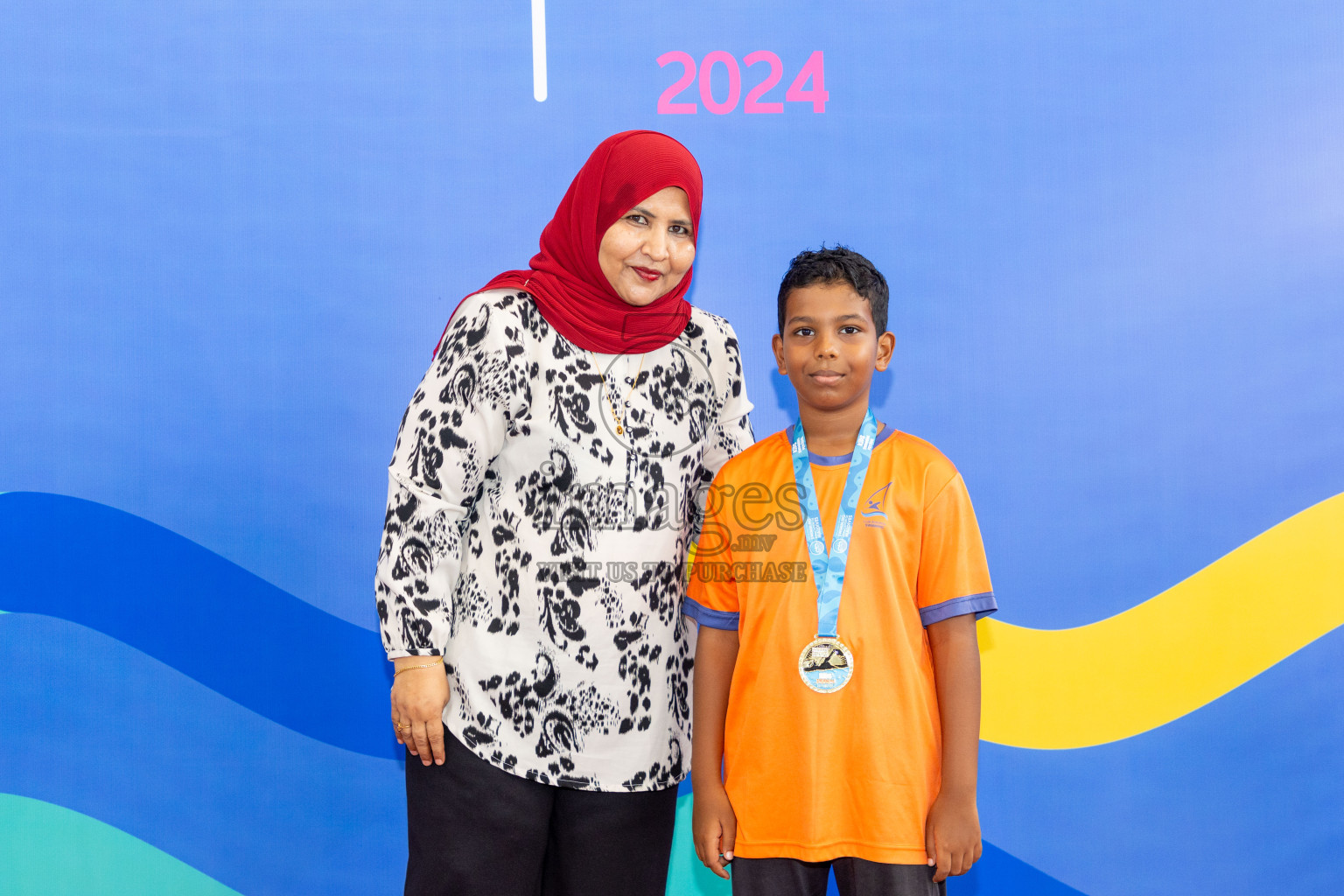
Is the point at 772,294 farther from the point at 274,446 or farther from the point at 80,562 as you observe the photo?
the point at 80,562

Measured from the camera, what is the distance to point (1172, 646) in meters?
2.33

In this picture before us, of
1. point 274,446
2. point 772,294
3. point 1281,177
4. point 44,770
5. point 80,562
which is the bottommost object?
point 44,770

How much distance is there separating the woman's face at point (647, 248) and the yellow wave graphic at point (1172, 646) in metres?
1.34

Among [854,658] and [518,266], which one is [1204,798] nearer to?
[854,658]

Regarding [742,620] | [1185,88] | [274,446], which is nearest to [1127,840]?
[742,620]

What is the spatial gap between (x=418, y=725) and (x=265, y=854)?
121 cm

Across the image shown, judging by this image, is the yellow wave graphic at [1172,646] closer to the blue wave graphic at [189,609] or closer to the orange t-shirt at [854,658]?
the orange t-shirt at [854,658]

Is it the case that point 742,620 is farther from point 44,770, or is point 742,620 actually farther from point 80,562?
point 44,770

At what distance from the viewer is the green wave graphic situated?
2.26 m

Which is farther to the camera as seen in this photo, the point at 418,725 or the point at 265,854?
the point at 265,854

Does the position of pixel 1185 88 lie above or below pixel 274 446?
above

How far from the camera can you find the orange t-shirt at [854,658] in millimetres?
1375

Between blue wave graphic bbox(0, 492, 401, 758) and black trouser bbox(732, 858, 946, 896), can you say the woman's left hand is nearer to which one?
black trouser bbox(732, 858, 946, 896)

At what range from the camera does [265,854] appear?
231cm
